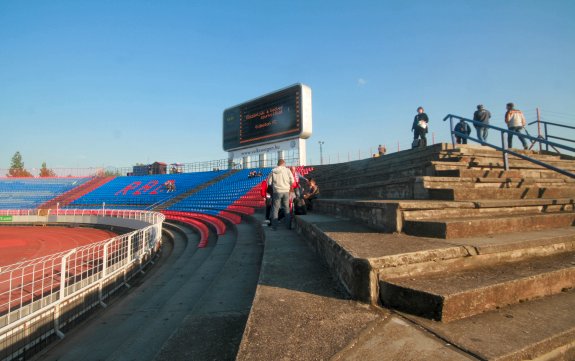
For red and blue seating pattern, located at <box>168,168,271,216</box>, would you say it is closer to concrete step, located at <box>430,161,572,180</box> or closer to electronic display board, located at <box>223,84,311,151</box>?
electronic display board, located at <box>223,84,311,151</box>

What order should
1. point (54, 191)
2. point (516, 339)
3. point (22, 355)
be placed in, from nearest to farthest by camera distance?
point (516, 339)
point (22, 355)
point (54, 191)

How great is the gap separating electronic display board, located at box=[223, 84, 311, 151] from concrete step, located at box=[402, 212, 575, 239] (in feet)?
55.4

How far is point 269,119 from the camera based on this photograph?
21.8 meters

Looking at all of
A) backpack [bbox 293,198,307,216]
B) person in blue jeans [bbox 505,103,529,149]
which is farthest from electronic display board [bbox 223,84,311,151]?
backpack [bbox 293,198,307,216]

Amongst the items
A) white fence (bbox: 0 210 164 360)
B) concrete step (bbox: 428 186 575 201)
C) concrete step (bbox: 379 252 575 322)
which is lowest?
white fence (bbox: 0 210 164 360)

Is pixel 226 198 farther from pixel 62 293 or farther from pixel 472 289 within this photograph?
pixel 472 289

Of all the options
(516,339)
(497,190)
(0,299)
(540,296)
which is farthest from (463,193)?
(0,299)

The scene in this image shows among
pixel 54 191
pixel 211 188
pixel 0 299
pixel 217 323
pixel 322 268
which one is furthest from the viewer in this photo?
pixel 54 191

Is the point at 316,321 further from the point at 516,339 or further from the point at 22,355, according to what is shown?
the point at 22,355

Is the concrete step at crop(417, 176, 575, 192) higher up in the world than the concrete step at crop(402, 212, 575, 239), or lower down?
higher up

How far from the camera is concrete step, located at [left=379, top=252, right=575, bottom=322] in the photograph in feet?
5.98

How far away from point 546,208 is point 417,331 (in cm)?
385

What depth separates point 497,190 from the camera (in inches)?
167

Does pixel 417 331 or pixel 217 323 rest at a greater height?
pixel 417 331
